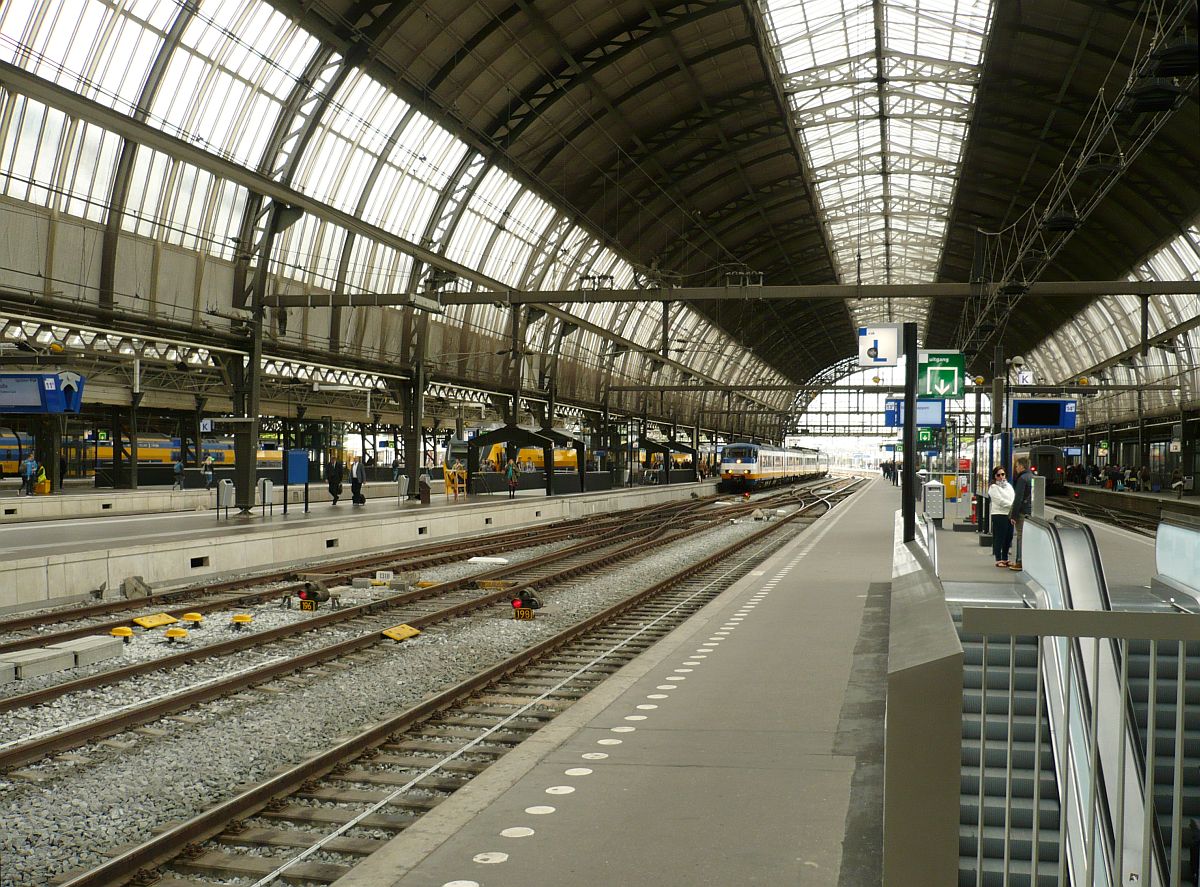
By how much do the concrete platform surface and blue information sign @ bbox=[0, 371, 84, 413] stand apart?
63.3 ft

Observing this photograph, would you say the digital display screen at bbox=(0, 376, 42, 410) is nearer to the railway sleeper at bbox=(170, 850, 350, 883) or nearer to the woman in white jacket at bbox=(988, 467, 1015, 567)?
the woman in white jacket at bbox=(988, 467, 1015, 567)

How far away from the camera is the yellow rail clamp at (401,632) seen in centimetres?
1316

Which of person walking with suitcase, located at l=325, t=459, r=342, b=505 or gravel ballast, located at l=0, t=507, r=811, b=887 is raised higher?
person walking with suitcase, located at l=325, t=459, r=342, b=505

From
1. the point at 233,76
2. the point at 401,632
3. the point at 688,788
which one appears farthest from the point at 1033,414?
the point at 233,76

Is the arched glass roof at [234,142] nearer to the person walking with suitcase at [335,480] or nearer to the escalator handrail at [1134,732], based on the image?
the person walking with suitcase at [335,480]

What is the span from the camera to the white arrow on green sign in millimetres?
21209

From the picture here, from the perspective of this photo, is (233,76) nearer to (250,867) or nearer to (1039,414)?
(1039,414)

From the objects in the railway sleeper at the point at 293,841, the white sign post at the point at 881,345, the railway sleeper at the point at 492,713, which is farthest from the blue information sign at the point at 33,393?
the railway sleeper at the point at 293,841

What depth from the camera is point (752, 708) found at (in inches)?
324

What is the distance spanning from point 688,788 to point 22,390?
2327cm

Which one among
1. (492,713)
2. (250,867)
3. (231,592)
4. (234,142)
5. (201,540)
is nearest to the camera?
(250,867)

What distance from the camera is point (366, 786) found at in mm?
7414

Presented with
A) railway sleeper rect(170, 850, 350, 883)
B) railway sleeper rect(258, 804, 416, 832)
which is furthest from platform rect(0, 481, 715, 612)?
railway sleeper rect(170, 850, 350, 883)

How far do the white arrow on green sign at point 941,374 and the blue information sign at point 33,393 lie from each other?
19.4 m
